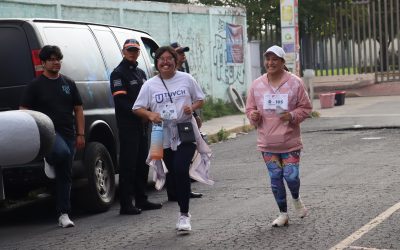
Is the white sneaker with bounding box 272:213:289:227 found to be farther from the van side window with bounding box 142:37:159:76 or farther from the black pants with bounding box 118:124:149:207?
the van side window with bounding box 142:37:159:76

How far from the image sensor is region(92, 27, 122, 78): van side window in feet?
32.6

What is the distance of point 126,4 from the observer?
765 inches

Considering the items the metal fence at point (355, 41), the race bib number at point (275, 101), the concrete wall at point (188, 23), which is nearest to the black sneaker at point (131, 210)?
the race bib number at point (275, 101)

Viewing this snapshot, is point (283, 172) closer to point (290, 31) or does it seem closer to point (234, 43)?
point (290, 31)

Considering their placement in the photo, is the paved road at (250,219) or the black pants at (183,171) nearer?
the paved road at (250,219)

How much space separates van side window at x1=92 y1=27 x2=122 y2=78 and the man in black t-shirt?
1.34 meters

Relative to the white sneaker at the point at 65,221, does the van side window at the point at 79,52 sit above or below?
above

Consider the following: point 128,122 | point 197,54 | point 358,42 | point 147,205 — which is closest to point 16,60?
point 128,122

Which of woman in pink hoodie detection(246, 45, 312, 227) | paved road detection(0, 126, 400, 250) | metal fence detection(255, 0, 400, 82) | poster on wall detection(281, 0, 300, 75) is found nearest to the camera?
paved road detection(0, 126, 400, 250)

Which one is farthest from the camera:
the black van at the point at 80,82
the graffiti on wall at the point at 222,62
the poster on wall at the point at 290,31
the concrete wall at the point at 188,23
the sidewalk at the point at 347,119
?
the graffiti on wall at the point at 222,62

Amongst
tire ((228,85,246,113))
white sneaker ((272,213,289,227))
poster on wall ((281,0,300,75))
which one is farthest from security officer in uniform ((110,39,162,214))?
tire ((228,85,246,113))

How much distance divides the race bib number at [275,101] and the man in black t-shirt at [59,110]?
1.95 m

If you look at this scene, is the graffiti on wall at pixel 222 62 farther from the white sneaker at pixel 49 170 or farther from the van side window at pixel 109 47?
the white sneaker at pixel 49 170

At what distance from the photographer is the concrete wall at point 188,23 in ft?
57.5
